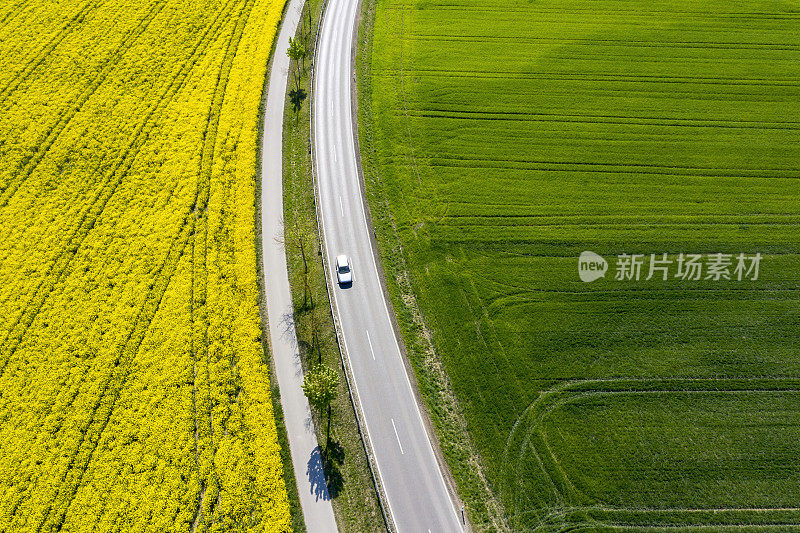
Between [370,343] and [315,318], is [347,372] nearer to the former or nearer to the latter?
[370,343]

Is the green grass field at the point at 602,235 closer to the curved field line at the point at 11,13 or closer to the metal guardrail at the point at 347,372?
the metal guardrail at the point at 347,372

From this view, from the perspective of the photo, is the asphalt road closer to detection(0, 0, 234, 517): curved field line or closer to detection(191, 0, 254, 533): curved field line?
detection(191, 0, 254, 533): curved field line

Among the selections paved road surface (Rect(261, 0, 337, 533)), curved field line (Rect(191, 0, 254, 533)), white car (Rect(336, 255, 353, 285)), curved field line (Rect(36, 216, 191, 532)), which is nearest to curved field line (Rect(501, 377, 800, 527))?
paved road surface (Rect(261, 0, 337, 533))

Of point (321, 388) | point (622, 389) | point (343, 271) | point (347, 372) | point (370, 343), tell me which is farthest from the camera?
point (343, 271)

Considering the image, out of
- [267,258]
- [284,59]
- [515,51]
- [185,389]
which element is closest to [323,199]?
[267,258]

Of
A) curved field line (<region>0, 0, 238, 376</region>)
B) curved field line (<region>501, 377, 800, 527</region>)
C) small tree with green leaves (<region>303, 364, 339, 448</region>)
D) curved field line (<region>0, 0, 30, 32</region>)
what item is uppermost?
curved field line (<region>0, 0, 30, 32</region>)

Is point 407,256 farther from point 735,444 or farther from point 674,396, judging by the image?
point 735,444

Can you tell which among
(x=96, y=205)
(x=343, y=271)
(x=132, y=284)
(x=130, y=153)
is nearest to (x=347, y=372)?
(x=343, y=271)
